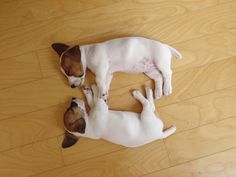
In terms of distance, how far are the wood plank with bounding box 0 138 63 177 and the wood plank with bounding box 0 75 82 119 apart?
154 millimetres

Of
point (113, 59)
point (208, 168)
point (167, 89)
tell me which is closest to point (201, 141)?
point (208, 168)

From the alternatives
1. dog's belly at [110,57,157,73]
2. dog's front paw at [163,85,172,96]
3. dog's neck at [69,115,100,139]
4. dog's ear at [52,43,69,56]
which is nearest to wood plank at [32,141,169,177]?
dog's neck at [69,115,100,139]

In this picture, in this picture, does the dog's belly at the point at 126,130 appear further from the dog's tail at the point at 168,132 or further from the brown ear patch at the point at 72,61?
the brown ear patch at the point at 72,61

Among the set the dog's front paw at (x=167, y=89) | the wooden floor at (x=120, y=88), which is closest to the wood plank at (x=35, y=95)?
the wooden floor at (x=120, y=88)

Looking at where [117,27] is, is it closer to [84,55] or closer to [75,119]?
[84,55]

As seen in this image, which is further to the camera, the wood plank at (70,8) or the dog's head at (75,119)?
the wood plank at (70,8)

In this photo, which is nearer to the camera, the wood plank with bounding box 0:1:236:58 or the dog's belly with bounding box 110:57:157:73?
the dog's belly with bounding box 110:57:157:73

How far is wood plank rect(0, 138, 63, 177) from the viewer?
149 cm

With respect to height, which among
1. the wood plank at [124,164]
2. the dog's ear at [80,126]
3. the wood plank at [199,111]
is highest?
the dog's ear at [80,126]

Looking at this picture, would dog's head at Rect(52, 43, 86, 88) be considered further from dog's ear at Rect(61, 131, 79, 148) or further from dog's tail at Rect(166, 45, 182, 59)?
dog's tail at Rect(166, 45, 182, 59)

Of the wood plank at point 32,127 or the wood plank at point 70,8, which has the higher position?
the wood plank at point 70,8

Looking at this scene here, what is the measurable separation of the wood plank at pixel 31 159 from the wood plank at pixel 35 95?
0.15 meters

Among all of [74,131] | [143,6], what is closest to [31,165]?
[74,131]

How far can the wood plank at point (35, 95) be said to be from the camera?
1.52 metres
